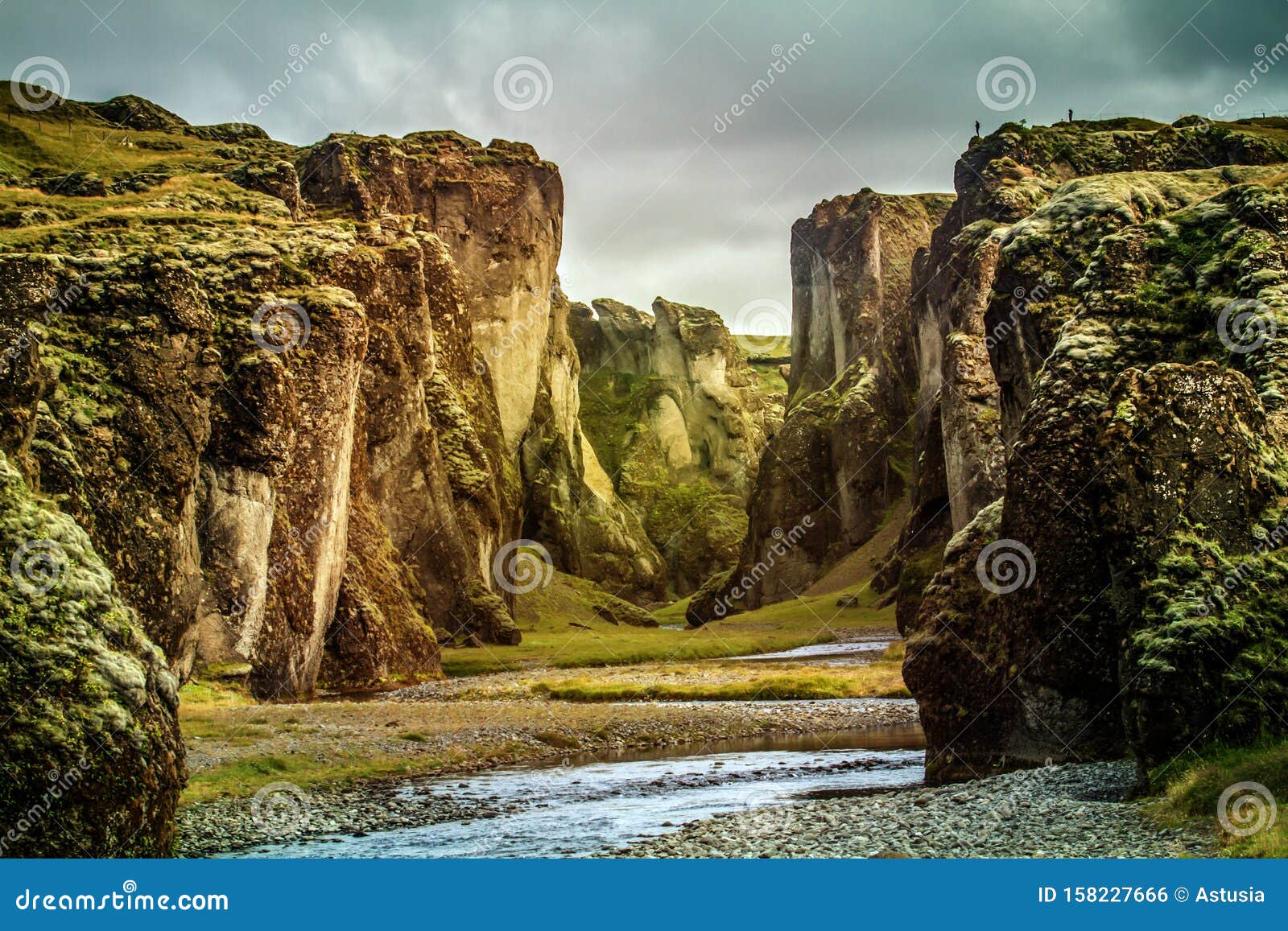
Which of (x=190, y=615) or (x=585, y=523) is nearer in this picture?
(x=190, y=615)

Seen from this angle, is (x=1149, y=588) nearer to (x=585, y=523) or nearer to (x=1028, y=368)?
(x=1028, y=368)

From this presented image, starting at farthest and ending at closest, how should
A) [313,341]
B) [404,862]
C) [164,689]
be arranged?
[313,341] → [164,689] → [404,862]

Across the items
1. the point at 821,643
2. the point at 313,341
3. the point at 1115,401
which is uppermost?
the point at 313,341

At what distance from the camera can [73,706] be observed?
19.0 metres

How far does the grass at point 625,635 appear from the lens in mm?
88062

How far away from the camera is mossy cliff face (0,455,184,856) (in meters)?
17.8

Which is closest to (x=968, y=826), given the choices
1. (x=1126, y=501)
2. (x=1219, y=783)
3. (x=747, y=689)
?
(x=1219, y=783)

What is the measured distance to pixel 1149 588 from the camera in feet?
72.9

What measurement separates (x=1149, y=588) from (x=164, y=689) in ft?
62.5

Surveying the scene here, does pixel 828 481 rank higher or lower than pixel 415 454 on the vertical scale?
higher

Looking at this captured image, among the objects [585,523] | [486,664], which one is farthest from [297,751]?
[585,523]

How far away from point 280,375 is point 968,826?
1656 inches

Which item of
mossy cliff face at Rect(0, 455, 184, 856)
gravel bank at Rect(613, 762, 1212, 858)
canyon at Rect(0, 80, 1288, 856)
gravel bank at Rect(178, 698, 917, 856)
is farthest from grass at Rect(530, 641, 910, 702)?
mossy cliff face at Rect(0, 455, 184, 856)

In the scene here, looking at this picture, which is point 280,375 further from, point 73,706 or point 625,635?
point 625,635
